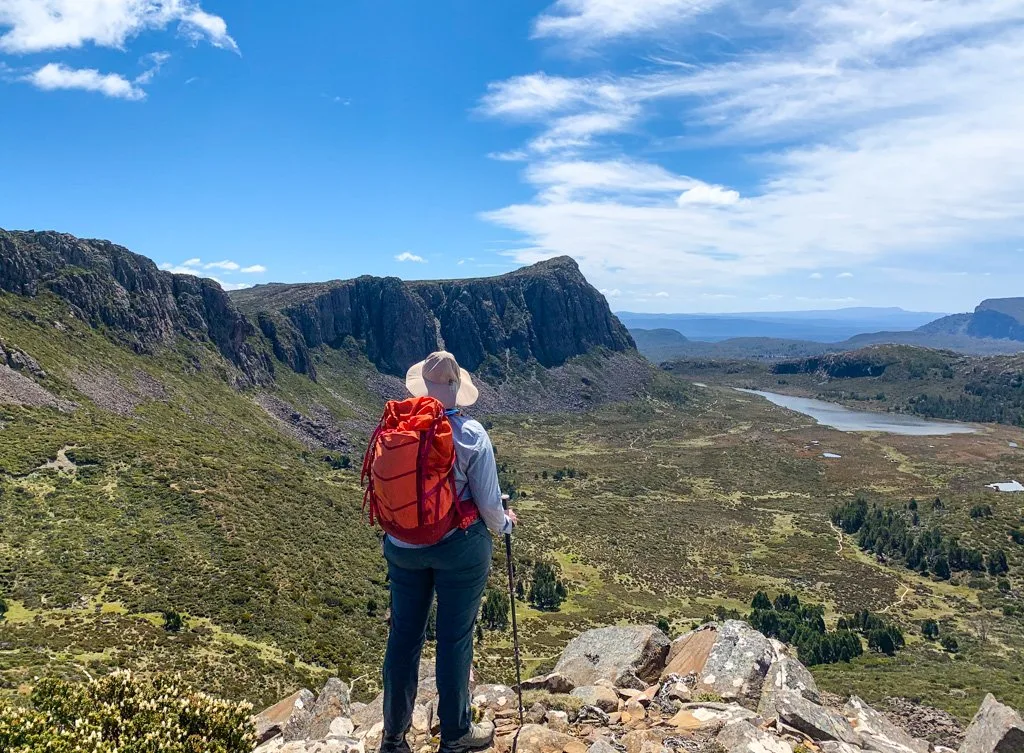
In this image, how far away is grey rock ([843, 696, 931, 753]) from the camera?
25.5 feet

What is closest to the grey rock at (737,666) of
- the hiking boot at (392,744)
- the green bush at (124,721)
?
the hiking boot at (392,744)

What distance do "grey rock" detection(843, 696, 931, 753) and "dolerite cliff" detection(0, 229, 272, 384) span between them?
4170 inches

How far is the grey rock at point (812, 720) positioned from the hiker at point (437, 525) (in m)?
4.39

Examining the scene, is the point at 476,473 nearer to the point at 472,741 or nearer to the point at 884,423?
the point at 472,741

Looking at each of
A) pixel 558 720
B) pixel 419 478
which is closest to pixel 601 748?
pixel 558 720

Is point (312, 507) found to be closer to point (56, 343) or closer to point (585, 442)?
point (56, 343)

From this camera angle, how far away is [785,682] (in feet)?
30.2

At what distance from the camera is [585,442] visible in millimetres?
135875

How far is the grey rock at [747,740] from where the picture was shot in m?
6.10

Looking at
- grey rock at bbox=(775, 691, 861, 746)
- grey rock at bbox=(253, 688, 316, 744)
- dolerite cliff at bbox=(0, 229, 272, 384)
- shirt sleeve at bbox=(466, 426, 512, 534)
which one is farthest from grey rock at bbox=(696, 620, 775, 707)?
dolerite cliff at bbox=(0, 229, 272, 384)

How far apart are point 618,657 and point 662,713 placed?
9.95 feet

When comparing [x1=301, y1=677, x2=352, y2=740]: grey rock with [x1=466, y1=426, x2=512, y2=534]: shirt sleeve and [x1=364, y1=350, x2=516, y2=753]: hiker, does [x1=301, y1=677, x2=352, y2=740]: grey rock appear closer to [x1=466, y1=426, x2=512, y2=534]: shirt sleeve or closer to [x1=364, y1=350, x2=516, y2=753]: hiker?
[x1=364, y1=350, x2=516, y2=753]: hiker

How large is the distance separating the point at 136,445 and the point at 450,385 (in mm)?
47743

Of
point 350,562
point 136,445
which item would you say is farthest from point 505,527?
point 136,445
